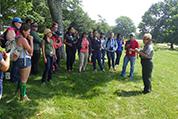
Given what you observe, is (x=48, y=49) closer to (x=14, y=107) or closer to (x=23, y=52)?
(x=23, y=52)

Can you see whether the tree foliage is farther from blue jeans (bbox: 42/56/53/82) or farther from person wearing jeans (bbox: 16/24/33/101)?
person wearing jeans (bbox: 16/24/33/101)

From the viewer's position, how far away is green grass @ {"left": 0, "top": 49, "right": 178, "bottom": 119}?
9.45 m

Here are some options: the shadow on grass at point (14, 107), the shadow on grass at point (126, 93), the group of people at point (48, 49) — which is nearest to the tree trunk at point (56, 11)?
the group of people at point (48, 49)

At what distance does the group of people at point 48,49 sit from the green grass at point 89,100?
1.51 ft

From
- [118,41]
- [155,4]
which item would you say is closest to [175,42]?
[155,4]

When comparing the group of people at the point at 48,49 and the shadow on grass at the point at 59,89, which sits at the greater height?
the group of people at the point at 48,49

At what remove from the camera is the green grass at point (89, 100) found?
9.45 m

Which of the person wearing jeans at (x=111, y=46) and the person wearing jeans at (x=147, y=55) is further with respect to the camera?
the person wearing jeans at (x=111, y=46)

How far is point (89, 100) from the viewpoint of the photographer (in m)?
11.0

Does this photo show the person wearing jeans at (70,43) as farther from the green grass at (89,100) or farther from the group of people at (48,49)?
the green grass at (89,100)

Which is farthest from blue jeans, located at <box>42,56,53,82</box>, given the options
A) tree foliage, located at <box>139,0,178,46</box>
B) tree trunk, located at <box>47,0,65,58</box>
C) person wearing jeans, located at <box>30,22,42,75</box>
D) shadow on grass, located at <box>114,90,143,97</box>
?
tree foliage, located at <box>139,0,178,46</box>

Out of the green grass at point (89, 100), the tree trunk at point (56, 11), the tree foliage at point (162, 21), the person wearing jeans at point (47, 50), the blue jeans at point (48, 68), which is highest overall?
the tree foliage at point (162, 21)

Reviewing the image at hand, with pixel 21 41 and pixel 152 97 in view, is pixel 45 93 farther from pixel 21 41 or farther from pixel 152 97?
pixel 152 97

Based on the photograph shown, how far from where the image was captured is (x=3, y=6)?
104ft
